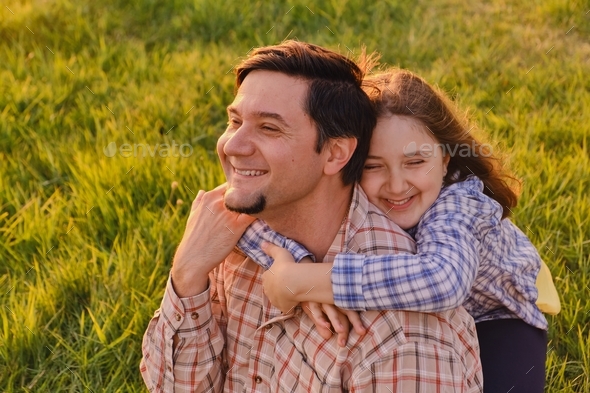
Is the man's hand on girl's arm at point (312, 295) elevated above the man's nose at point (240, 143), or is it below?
below

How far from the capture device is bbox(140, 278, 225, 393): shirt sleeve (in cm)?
231

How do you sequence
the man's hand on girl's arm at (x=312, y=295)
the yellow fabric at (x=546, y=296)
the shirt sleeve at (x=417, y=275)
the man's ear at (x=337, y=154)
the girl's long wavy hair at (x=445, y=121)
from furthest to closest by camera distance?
the yellow fabric at (x=546, y=296) < the girl's long wavy hair at (x=445, y=121) < the man's ear at (x=337, y=154) < the man's hand on girl's arm at (x=312, y=295) < the shirt sleeve at (x=417, y=275)

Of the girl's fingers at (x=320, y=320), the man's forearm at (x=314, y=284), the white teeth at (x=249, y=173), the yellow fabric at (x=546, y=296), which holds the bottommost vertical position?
the yellow fabric at (x=546, y=296)

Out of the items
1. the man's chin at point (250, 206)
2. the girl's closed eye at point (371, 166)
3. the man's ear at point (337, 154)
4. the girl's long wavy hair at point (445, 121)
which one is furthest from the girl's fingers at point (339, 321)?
the girl's long wavy hair at point (445, 121)

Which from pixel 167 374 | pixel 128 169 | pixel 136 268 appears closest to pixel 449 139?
pixel 167 374

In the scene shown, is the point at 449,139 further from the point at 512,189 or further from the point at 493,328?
the point at 493,328

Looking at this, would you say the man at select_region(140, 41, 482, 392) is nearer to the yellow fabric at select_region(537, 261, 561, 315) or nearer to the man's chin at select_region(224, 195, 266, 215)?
the man's chin at select_region(224, 195, 266, 215)

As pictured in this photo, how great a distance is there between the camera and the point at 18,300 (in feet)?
10.9

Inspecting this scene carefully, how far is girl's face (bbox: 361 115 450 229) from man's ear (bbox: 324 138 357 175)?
0.44 ft

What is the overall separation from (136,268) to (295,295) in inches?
57.4

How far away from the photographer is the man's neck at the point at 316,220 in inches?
94.3

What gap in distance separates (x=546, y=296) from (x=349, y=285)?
1164mm

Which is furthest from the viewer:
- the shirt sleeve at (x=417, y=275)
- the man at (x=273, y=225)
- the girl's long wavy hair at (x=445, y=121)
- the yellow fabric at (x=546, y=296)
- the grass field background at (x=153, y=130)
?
the grass field background at (x=153, y=130)

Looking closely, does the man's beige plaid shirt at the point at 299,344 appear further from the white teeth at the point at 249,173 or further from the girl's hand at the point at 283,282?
the white teeth at the point at 249,173
